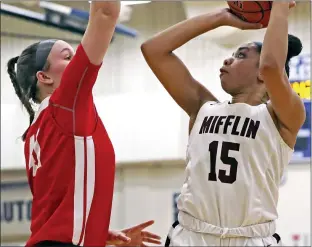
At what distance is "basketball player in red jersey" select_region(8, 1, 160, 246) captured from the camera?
8.40 feet

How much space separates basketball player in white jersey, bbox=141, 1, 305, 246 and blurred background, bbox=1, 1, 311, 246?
507cm

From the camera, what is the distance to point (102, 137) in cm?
270

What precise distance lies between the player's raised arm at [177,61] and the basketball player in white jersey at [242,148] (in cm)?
2

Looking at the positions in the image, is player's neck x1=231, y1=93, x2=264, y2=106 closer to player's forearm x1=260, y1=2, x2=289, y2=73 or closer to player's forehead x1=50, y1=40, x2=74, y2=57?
player's forearm x1=260, y1=2, x2=289, y2=73

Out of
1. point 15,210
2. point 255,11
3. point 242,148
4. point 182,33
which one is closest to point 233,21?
point 255,11

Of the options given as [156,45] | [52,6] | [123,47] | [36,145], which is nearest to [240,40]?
[123,47]

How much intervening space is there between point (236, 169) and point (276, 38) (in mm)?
526

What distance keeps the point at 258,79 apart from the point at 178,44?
37 centimetres

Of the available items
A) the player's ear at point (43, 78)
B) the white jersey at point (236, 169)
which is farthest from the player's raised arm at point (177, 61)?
the player's ear at point (43, 78)

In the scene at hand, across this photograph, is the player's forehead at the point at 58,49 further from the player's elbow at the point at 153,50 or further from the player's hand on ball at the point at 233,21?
the player's hand on ball at the point at 233,21

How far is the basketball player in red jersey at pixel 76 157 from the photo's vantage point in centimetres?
256

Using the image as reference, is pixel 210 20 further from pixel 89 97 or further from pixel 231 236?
pixel 231 236


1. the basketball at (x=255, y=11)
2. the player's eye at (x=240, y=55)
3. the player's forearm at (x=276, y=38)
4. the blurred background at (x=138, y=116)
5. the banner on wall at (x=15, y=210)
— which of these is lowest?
the banner on wall at (x=15, y=210)

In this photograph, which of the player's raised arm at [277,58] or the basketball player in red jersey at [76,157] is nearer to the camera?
the basketball player in red jersey at [76,157]
